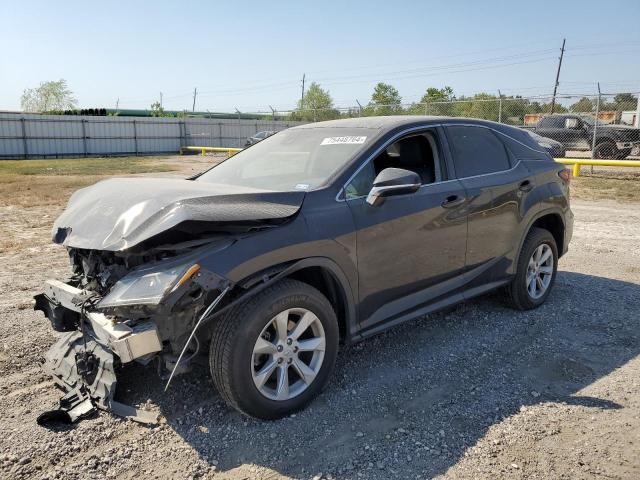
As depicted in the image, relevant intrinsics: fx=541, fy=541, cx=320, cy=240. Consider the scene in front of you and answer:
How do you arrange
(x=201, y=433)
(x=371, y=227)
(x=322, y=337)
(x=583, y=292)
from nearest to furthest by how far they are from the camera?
1. (x=201, y=433)
2. (x=322, y=337)
3. (x=371, y=227)
4. (x=583, y=292)

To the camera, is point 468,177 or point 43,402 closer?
point 43,402

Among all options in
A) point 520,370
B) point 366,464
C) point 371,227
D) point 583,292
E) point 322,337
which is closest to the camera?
point 366,464

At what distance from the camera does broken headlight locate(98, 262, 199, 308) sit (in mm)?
2818

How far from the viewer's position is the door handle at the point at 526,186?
16.1 feet

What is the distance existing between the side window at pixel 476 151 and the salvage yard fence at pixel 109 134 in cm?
2887

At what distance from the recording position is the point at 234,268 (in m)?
2.99

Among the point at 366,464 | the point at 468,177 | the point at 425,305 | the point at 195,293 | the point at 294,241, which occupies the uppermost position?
the point at 468,177

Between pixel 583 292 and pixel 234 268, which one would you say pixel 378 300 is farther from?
pixel 583 292

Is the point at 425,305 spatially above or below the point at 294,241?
below

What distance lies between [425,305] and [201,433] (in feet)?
6.21

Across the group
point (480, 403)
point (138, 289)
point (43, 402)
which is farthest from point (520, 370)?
point (43, 402)

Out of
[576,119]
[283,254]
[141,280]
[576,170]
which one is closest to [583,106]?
[576,119]

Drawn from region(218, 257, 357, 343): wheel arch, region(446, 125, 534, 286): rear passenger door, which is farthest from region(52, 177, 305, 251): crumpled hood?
region(446, 125, 534, 286): rear passenger door

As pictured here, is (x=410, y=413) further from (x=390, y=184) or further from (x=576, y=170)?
(x=576, y=170)
